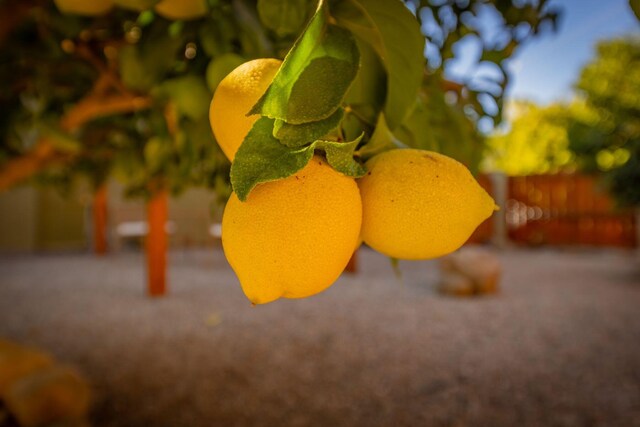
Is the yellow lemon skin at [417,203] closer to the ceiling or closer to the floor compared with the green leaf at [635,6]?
closer to the floor

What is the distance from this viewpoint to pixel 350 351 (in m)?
3.00

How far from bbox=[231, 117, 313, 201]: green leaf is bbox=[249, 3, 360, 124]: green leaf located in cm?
2

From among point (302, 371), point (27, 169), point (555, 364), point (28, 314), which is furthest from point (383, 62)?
point (28, 314)

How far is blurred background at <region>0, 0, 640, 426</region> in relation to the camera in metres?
0.72

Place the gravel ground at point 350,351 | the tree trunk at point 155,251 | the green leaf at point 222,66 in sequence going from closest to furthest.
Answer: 1. the green leaf at point 222,66
2. the gravel ground at point 350,351
3. the tree trunk at point 155,251

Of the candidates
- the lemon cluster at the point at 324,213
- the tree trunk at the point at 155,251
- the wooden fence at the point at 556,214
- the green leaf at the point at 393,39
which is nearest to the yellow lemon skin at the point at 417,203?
the lemon cluster at the point at 324,213

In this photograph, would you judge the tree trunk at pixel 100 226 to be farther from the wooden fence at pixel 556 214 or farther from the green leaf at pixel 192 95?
the green leaf at pixel 192 95

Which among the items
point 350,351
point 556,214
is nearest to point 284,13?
point 350,351

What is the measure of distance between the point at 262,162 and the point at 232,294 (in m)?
4.57

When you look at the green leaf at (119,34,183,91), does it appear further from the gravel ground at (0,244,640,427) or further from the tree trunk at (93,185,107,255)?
the tree trunk at (93,185,107,255)

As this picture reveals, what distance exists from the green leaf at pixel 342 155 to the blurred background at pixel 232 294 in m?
0.15

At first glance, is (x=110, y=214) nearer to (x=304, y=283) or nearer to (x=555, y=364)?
(x=555, y=364)

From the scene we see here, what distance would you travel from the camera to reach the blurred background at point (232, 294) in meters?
0.72

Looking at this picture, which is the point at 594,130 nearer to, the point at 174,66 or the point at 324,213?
the point at 174,66
